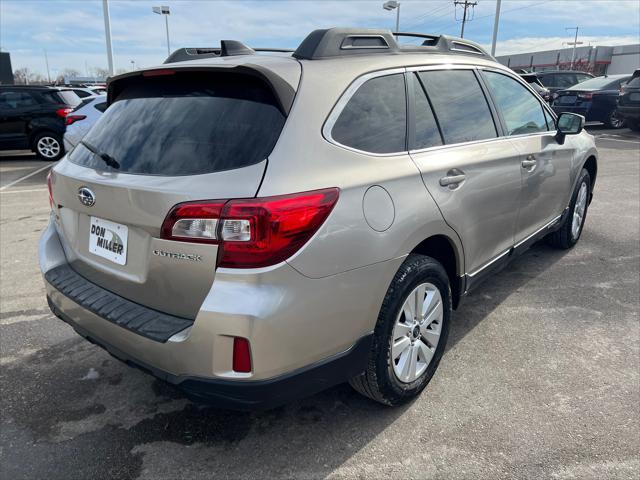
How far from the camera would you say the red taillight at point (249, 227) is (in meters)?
1.88

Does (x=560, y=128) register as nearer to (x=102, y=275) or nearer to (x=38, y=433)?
(x=102, y=275)

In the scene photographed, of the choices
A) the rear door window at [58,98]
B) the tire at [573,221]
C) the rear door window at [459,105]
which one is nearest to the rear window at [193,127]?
the rear door window at [459,105]

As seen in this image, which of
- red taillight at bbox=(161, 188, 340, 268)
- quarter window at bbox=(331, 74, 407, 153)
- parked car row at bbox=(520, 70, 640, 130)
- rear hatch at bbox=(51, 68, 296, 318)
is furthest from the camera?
parked car row at bbox=(520, 70, 640, 130)

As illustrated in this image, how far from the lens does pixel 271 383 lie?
6.52 ft

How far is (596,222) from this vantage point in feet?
20.3

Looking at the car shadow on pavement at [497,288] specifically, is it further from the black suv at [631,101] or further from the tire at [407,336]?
the black suv at [631,101]

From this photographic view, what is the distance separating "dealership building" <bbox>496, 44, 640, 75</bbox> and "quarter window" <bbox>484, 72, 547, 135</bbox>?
5293 centimetres

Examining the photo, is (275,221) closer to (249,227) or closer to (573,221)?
(249,227)

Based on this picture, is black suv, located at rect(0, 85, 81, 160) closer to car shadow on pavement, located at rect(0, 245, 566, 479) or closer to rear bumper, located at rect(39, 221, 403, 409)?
car shadow on pavement, located at rect(0, 245, 566, 479)

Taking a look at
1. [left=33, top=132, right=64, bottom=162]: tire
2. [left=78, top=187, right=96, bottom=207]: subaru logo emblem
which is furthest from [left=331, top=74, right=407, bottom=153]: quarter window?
[left=33, top=132, right=64, bottom=162]: tire

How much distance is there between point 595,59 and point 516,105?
221ft

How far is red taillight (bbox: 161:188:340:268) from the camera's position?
188 cm

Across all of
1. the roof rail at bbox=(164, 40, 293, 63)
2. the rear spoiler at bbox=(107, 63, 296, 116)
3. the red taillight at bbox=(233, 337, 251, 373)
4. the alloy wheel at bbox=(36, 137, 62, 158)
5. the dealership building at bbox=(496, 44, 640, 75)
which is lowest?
the alloy wheel at bbox=(36, 137, 62, 158)

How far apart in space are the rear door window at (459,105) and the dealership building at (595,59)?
53889 millimetres
